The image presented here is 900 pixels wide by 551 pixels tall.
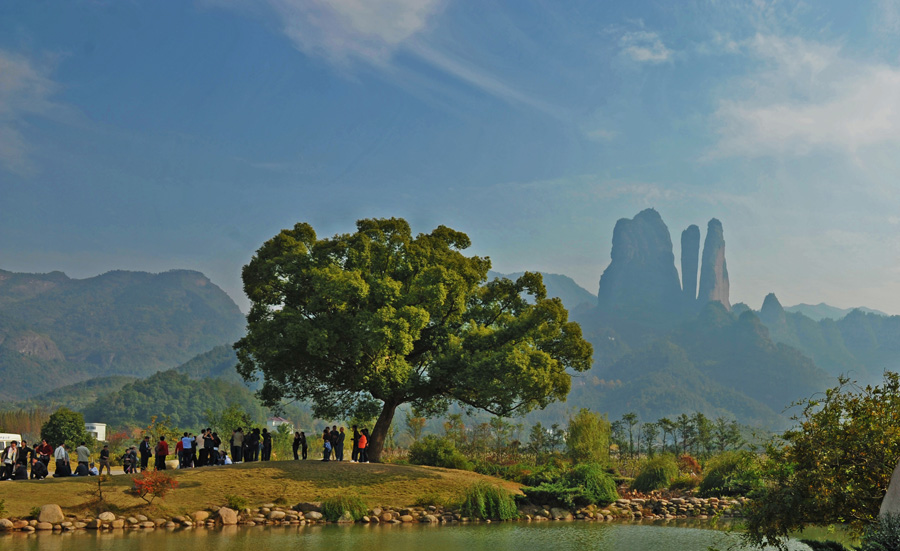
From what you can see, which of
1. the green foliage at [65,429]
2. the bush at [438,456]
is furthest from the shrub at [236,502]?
the green foliage at [65,429]

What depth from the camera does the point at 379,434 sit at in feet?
85.7

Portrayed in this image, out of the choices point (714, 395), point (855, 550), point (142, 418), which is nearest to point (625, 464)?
point (855, 550)

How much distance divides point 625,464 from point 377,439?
13952 mm

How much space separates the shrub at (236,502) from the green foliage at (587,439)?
47.8ft

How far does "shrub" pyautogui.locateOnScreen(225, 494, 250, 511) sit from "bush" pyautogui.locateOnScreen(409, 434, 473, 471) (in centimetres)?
839

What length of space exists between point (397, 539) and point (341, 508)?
13.1 feet

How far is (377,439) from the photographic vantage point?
2598cm

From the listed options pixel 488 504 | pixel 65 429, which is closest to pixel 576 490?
pixel 488 504

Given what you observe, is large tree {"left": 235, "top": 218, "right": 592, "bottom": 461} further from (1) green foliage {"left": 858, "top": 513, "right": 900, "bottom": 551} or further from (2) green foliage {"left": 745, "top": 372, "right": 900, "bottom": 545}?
(1) green foliage {"left": 858, "top": 513, "right": 900, "bottom": 551}

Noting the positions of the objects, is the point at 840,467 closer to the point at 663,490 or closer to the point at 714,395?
the point at 663,490

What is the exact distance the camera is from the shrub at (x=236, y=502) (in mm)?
19141

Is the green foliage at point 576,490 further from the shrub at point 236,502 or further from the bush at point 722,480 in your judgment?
the shrub at point 236,502

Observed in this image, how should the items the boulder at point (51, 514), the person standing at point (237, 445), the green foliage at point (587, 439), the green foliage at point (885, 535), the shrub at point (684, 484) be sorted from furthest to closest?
the green foliage at point (587, 439)
the shrub at point (684, 484)
the person standing at point (237, 445)
the boulder at point (51, 514)
the green foliage at point (885, 535)

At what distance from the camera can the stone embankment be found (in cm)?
1744
